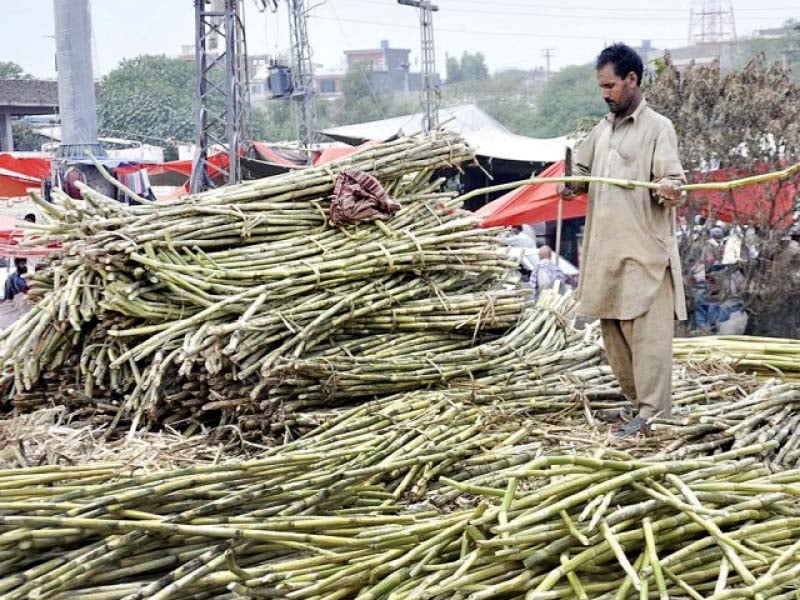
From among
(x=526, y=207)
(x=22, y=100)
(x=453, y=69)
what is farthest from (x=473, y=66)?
(x=526, y=207)

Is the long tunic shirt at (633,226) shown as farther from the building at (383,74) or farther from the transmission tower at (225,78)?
the building at (383,74)

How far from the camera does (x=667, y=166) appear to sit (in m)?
4.87

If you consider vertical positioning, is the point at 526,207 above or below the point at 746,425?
above

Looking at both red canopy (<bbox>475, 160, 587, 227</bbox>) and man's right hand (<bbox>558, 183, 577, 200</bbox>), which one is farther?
red canopy (<bbox>475, 160, 587, 227</bbox>)

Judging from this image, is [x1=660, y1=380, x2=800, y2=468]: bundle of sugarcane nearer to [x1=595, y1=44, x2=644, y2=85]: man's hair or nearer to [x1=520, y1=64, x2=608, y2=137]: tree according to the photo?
[x1=595, y1=44, x2=644, y2=85]: man's hair

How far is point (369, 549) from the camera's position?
3.46 metres

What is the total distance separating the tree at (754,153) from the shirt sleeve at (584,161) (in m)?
7.47

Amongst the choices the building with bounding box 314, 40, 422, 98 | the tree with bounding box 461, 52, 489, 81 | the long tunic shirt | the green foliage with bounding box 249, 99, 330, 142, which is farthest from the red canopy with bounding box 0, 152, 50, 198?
the tree with bounding box 461, 52, 489, 81

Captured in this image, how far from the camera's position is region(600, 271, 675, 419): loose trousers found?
4887 mm

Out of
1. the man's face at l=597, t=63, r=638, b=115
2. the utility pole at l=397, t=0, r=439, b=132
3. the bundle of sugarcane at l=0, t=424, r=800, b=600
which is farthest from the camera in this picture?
the utility pole at l=397, t=0, r=439, b=132

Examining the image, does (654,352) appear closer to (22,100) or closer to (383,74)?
(22,100)

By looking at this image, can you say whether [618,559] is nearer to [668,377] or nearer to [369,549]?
[369,549]

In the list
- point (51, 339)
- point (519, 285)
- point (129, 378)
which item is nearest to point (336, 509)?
point (129, 378)

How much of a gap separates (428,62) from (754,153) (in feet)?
41.8
